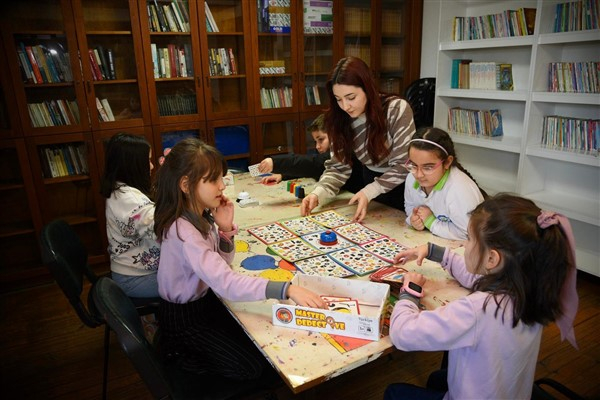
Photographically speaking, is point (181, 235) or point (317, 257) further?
point (317, 257)

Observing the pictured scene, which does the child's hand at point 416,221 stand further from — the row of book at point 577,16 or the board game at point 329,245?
the row of book at point 577,16

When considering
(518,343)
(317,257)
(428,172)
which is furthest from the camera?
(428,172)

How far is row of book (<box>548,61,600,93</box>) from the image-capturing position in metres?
2.77

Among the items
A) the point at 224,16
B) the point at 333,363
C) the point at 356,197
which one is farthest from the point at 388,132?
the point at 224,16

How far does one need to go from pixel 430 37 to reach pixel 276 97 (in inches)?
62.7

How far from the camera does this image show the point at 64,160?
308 cm

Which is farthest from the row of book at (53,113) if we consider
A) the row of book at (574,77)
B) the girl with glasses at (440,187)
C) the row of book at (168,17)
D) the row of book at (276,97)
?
the row of book at (574,77)

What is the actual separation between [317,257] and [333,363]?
55 cm

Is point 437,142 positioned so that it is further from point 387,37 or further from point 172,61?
point 387,37

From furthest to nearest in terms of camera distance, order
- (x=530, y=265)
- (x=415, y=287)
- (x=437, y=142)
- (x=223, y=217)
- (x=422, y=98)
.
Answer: (x=422, y=98)
(x=437, y=142)
(x=223, y=217)
(x=415, y=287)
(x=530, y=265)

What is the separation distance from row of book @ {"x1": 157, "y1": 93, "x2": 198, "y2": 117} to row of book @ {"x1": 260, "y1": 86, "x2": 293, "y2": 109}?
1.88 ft

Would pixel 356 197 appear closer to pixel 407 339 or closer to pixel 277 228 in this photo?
pixel 277 228

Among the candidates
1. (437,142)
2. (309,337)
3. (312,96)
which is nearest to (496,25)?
(312,96)

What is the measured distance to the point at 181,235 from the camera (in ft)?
4.44
